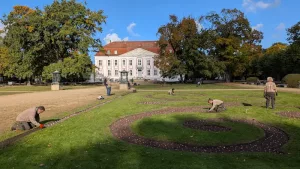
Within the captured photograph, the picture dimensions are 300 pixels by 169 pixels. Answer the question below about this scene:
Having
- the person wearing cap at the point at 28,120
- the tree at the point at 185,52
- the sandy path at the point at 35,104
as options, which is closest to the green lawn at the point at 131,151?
the person wearing cap at the point at 28,120

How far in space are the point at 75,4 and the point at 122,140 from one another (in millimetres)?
47293

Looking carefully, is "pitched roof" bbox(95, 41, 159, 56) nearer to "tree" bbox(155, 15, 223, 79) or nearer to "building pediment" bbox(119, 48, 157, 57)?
"building pediment" bbox(119, 48, 157, 57)

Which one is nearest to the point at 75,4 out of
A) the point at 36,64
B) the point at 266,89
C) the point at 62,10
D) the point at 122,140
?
the point at 62,10

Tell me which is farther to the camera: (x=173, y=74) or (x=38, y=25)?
(x=173, y=74)

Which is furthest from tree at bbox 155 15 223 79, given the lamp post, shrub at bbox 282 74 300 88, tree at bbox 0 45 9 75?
tree at bbox 0 45 9 75

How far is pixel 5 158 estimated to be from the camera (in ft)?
22.0

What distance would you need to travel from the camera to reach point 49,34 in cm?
4694

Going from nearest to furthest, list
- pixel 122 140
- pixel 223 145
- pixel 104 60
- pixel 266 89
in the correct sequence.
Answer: pixel 223 145 < pixel 122 140 < pixel 266 89 < pixel 104 60

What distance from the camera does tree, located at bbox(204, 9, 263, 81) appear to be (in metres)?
58.9

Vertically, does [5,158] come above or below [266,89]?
below

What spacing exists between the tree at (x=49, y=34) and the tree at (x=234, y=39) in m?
26.3

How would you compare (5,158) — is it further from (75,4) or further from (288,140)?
(75,4)

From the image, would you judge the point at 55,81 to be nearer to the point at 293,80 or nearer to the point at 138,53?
the point at 293,80

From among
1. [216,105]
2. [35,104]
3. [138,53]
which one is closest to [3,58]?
[35,104]
